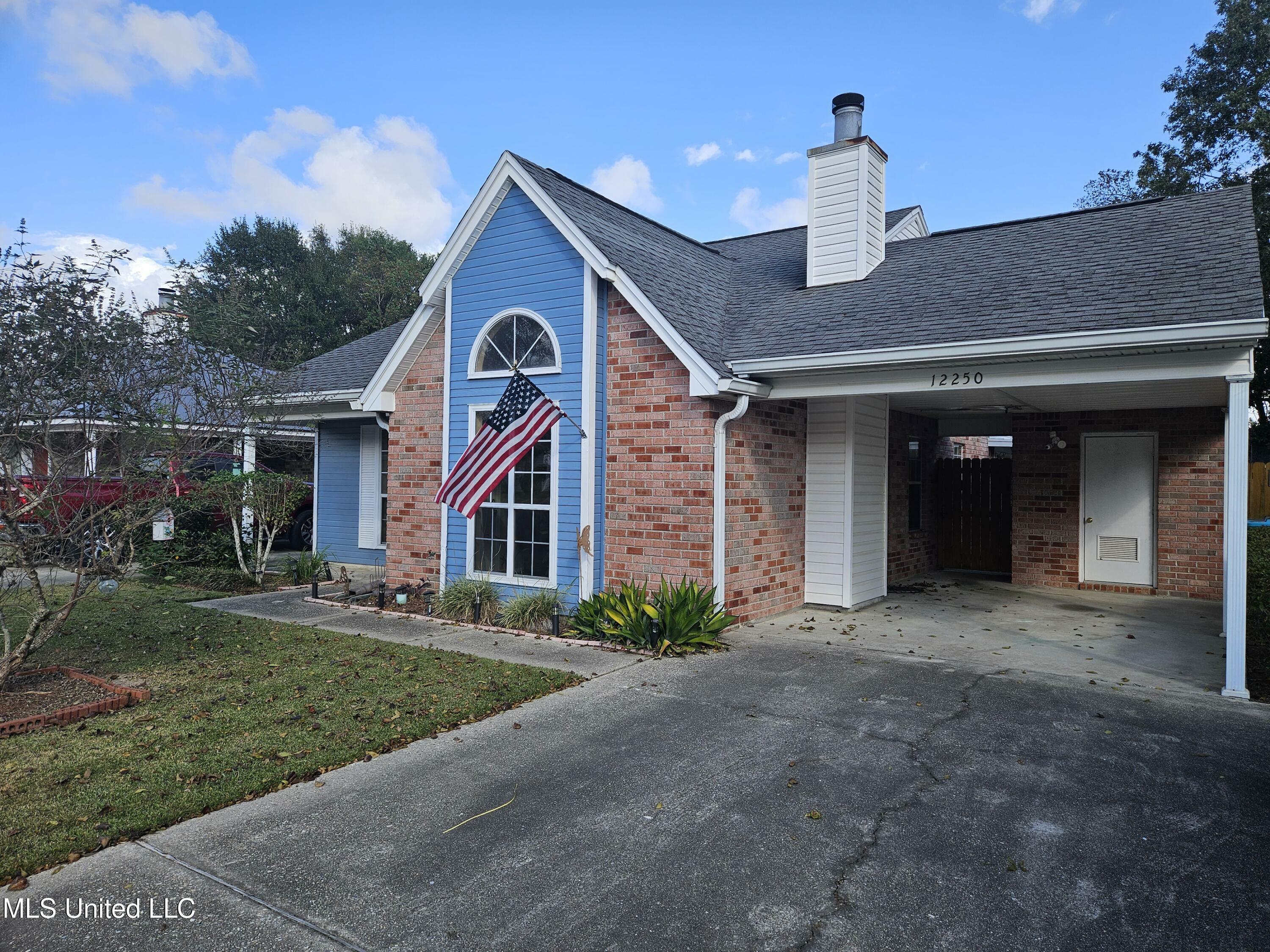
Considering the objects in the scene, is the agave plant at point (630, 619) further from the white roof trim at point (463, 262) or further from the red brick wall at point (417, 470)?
the red brick wall at point (417, 470)

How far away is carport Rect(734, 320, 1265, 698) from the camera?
759 centimetres

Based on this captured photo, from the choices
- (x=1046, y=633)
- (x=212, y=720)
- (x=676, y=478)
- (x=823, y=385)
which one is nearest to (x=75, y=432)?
(x=212, y=720)

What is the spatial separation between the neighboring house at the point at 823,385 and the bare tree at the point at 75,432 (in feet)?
11.5

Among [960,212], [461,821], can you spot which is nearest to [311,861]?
[461,821]

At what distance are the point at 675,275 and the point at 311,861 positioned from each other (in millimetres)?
8459

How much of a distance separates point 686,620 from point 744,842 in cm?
409

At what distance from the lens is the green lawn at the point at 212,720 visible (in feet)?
13.5

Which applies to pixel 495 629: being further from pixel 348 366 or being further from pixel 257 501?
pixel 348 366

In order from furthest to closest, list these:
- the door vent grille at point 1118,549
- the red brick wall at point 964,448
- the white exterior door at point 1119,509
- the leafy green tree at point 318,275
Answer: the leafy green tree at point 318,275
the red brick wall at point 964,448
the door vent grille at point 1118,549
the white exterior door at point 1119,509

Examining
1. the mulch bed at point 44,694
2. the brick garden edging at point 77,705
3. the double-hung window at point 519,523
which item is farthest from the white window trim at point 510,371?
the mulch bed at point 44,694

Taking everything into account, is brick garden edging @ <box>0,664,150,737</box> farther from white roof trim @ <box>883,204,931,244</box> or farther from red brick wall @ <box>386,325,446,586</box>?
white roof trim @ <box>883,204,931,244</box>

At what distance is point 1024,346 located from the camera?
23.8ft

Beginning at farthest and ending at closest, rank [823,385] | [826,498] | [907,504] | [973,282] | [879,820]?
[907,504] < [826,498] < [973,282] < [823,385] < [879,820]

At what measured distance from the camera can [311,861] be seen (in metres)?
3.65
